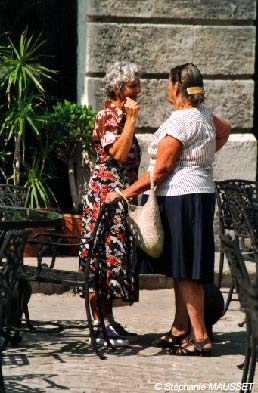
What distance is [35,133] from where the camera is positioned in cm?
1152

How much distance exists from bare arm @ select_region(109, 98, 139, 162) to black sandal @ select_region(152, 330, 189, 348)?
115 centimetres

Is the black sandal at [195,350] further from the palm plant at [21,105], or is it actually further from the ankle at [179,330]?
the palm plant at [21,105]

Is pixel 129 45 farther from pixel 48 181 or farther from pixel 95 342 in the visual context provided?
pixel 95 342

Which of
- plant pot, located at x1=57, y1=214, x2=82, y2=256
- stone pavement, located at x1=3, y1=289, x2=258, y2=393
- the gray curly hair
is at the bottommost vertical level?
stone pavement, located at x1=3, y1=289, x2=258, y2=393

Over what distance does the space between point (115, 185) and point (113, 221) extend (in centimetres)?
23

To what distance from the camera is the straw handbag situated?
7.49m

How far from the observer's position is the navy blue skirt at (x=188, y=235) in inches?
297

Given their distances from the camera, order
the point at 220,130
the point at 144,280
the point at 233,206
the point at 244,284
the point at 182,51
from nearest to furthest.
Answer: the point at 244,284, the point at 220,130, the point at 233,206, the point at 144,280, the point at 182,51

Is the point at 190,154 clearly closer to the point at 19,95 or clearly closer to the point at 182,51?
the point at 19,95

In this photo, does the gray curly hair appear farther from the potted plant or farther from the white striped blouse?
the potted plant

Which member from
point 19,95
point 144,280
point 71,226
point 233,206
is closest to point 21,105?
point 19,95

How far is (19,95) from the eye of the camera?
11055mm

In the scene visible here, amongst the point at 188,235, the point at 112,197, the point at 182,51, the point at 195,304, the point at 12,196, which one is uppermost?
the point at 182,51

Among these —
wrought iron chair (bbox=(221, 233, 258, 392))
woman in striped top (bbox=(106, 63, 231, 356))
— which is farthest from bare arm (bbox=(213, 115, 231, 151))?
wrought iron chair (bbox=(221, 233, 258, 392))
